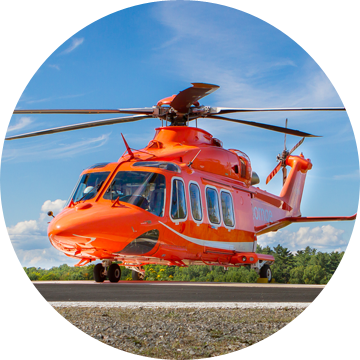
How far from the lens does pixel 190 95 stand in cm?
1301

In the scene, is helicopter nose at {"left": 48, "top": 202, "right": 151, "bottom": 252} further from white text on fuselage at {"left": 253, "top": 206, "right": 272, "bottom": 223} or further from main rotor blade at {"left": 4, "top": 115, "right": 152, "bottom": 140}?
white text on fuselage at {"left": 253, "top": 206, "right": 272, "bottom": 223}

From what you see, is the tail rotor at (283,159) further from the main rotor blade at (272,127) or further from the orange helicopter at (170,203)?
the main rotor blade at (272,127)

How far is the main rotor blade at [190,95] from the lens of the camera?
11384mm

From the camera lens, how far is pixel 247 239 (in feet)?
51.4

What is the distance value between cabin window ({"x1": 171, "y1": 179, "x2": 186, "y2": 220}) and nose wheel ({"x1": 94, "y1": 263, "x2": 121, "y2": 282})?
6.97 feet

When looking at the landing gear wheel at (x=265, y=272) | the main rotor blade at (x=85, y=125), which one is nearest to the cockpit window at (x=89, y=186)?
the main rotor blade at (x=85, y=125)

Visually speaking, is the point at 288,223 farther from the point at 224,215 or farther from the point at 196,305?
the point at 196,305

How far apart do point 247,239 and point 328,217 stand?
6.50 metres

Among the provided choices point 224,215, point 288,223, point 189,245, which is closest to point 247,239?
point 224,215

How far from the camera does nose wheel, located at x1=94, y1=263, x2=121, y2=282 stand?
11.9 metres

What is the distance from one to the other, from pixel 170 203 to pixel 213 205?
2362 mm

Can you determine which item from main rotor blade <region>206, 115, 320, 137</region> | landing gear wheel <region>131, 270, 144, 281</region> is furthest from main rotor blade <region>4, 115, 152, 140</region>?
landing gear wheel <region>131, 270, 144, 281</region>

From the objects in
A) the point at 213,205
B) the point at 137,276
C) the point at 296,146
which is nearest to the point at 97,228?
the point at 213,205

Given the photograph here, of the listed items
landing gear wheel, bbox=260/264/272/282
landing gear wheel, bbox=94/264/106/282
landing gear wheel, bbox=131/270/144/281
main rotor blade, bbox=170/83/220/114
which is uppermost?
main rotor blade, bbox=170/83/220/114
